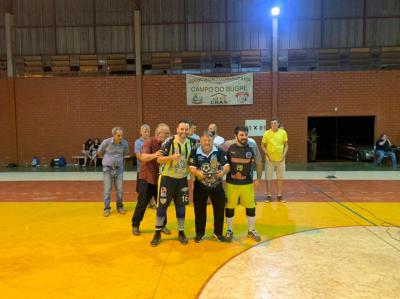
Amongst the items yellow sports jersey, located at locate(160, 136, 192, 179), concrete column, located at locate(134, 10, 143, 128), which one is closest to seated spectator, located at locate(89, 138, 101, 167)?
concrete column, located at locate(134, 10, 143, 128)

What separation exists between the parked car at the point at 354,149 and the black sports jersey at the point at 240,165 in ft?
39.8

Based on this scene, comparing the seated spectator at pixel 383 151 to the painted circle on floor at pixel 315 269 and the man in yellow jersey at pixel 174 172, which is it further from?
the man in yellow jersey at pixel 174 172

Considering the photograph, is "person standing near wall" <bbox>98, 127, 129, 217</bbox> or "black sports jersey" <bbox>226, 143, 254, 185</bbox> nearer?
"black sports jersey" <bbox>226, 143, 254, 185</bbox>

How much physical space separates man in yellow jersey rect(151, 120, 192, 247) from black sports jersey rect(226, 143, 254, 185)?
26.7 inches

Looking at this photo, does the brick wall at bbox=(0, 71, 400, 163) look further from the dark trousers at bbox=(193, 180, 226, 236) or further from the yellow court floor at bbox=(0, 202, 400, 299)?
the dark trousers at bbox=(193, 180, 226, 236)

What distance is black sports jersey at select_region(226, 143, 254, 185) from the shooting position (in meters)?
5.63

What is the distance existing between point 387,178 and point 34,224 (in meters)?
9.96

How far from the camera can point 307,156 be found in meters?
16.8

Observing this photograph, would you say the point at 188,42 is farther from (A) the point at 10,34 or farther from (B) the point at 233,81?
(A) the point at 10,34

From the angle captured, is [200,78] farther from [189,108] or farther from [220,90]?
[189,108]

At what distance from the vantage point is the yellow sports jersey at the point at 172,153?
17.6ft

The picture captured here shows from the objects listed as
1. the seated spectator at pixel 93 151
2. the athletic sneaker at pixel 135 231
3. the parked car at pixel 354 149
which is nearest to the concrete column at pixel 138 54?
the seated spectator at pixel 93 151

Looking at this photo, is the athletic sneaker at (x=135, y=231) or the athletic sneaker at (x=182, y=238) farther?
the athletic sneaker at (x=135, y=231)

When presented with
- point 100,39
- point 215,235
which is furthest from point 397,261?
point 100,39
